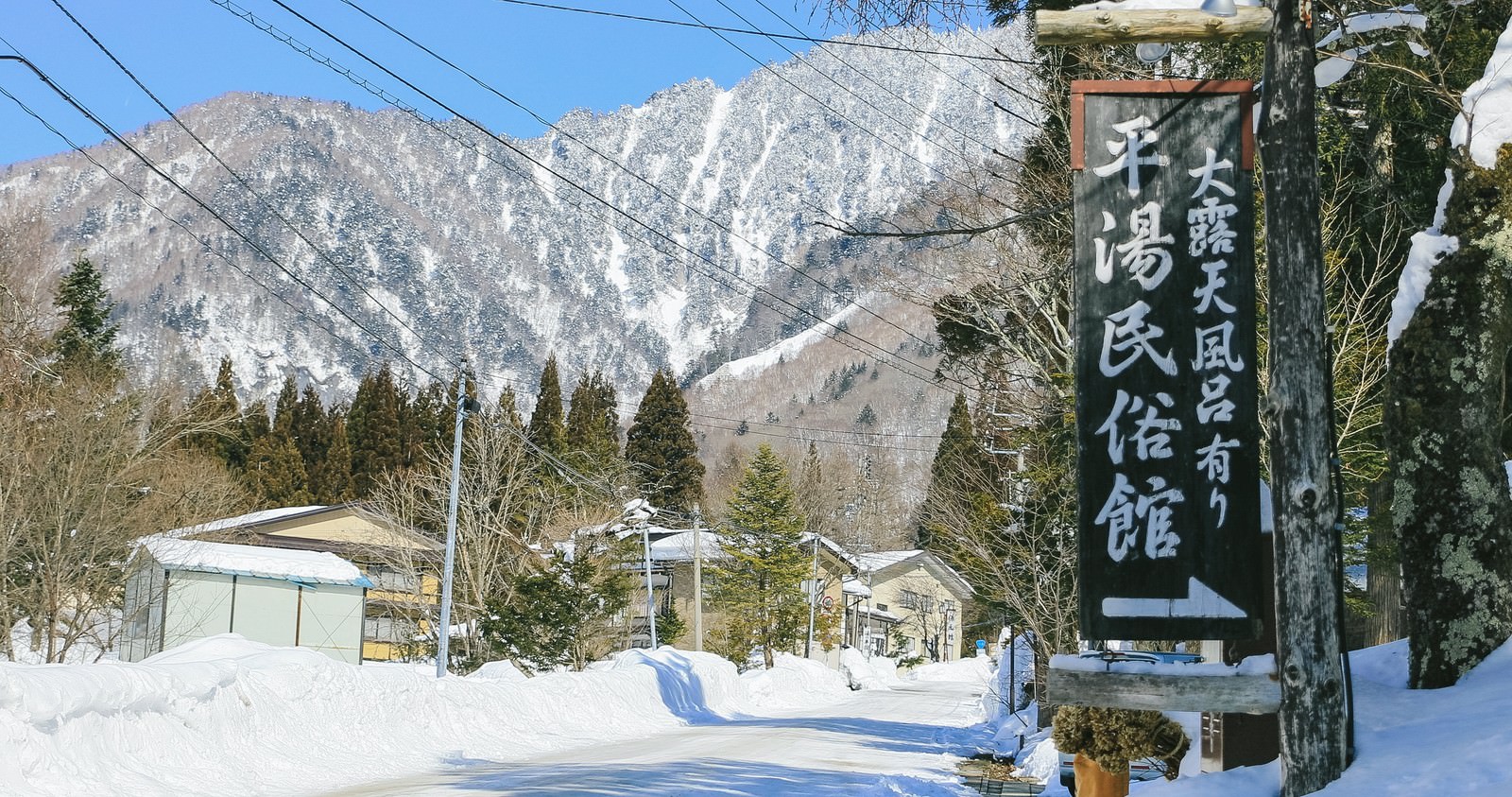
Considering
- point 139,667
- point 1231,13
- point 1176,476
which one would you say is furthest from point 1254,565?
point 139,667

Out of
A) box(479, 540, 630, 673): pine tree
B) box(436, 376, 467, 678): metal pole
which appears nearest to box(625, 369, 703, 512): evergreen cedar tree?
box(479, 540, 630, 673): pine tree

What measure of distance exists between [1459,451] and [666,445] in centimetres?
7664

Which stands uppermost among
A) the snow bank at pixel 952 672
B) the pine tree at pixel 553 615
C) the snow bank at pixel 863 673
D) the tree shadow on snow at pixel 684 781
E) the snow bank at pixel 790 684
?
the pine tree at pixel 553 615

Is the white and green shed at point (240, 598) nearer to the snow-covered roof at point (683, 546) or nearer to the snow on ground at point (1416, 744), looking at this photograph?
the snow-covered roof at point (683, 546)

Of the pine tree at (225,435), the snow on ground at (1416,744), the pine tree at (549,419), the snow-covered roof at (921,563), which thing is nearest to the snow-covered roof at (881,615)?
the snow-covered roof at (921,563)

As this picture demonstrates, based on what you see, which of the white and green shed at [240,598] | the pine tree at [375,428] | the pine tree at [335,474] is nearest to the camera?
the white and green shed at [240,598]

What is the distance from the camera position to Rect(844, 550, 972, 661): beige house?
89.0m

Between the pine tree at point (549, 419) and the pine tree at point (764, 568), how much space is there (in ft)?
62.7

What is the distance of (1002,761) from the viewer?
21.5 m

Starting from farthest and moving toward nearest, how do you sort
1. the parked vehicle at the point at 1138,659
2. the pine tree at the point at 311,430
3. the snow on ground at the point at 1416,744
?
the pine tree at the point at 311,430
the parked vehicle at the point at 1138,659
the snow on ground at the point at 1416,744

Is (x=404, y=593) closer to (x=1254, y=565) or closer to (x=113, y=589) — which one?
(x=113, y=589)

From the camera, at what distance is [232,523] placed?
44719 mm

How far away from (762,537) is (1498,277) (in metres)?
49.0

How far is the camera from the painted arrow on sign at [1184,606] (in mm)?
6527
